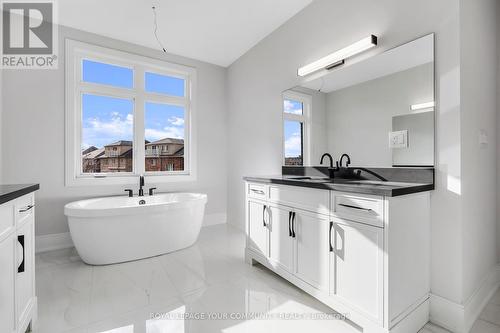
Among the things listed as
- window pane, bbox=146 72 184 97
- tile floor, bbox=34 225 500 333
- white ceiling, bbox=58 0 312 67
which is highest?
white ceiling, bbox=58 0 312 67

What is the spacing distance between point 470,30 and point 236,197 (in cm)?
325

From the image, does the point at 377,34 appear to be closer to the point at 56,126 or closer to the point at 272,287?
the point at 272,287

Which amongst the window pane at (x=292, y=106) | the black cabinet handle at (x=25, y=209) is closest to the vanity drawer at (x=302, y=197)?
the window pane at (x=292, y=106)

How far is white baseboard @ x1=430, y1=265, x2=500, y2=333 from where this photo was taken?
5.29 feet

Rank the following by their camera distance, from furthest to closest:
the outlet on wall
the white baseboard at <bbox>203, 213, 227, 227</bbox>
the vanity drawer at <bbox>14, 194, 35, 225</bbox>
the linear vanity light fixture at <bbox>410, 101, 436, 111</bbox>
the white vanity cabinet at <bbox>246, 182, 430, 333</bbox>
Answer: the white baseboard at <bbox>203, 213, 227, 227</bbox>, the outlet on wall, the linear vanity light fixture at <bbox>410, 101, 436, 111</bbox>, the white vanity cabinet at <bbox>246, 182, 430, 333</bbox>, the vanity drawer at <bbox>14, 194, 35, 225</bbox>

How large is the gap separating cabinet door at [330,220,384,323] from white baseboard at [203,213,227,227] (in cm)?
274

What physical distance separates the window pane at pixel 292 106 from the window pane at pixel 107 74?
2.28 meters

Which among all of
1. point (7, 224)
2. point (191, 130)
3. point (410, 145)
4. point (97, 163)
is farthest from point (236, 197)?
point (7, 224)

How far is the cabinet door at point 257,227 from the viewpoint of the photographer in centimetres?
237

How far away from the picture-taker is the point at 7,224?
4.00ft

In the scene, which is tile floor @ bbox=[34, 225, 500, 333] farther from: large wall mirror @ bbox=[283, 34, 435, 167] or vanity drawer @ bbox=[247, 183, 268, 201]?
large wall mirror @ bbox=[283, 34, 435, 167]

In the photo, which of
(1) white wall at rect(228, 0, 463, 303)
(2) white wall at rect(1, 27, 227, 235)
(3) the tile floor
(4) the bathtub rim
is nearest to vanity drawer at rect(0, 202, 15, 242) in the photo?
(3) the tile floor

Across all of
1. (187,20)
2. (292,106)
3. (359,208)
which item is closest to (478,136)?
(359,208)

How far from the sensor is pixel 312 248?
6.20ft
